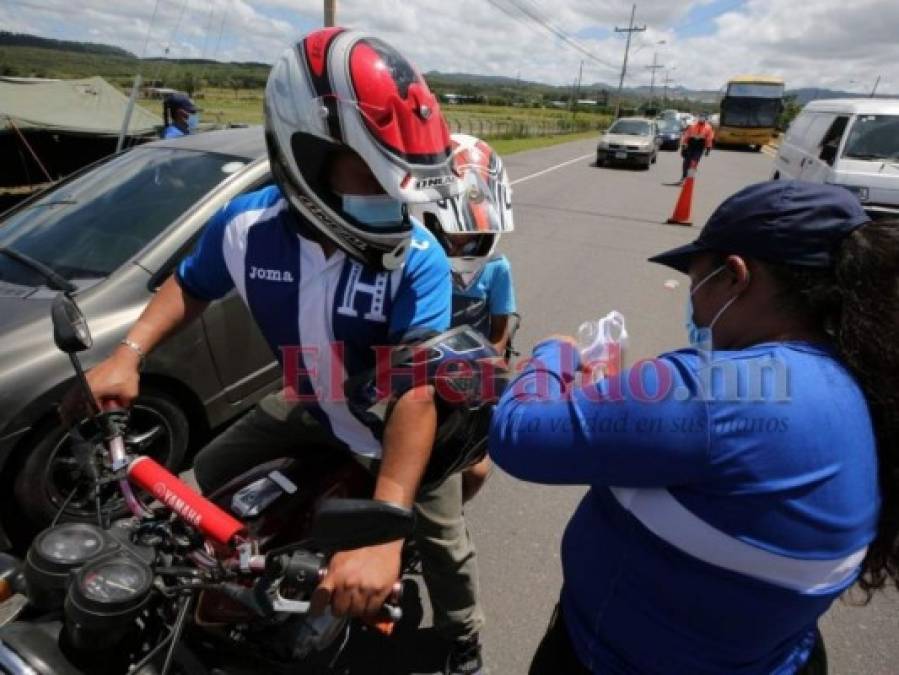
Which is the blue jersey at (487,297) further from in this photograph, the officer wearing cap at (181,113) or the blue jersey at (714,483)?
the officer wearing cap at (181,113)

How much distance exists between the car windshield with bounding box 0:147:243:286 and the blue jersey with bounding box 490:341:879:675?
8.74 ft

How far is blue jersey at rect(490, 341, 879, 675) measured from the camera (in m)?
1.03

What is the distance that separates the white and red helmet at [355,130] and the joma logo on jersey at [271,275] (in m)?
0.22

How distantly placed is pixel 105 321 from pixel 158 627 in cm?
201

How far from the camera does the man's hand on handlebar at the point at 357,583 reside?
113 centimetres

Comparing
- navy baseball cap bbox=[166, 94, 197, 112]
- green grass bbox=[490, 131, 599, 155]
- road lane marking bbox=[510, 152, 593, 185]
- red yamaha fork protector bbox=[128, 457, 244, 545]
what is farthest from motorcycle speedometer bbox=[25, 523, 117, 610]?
green grass bbox=[490, 131, 599, 155]

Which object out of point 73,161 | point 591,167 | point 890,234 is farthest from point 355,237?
point 591,167

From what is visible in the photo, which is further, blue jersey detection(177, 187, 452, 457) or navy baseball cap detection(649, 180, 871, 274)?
blue jersey detection(177, 187, 452, 457)

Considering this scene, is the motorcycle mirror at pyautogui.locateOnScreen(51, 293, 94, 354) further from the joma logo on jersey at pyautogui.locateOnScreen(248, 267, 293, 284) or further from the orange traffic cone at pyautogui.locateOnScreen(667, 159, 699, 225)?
the orange traffic cone at pyautogui.locateOnScreen(667, 159, 699, 225)

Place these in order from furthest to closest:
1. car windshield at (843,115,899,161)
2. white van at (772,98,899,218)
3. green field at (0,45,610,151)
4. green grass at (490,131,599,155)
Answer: green grass at (490,131,599,155)
car windshield at (843,115,899,161)
white van at (772,98,899,218)
green field at (0,45,610,151)

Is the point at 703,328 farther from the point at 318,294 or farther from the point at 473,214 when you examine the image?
the point at 473,214

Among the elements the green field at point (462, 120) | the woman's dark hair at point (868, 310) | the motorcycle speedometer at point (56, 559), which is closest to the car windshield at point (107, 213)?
the motorcycle speedometer at point (56, 559)

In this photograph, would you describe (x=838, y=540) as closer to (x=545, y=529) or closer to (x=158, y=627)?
(x=158, y=627)

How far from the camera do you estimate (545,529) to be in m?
3.25
